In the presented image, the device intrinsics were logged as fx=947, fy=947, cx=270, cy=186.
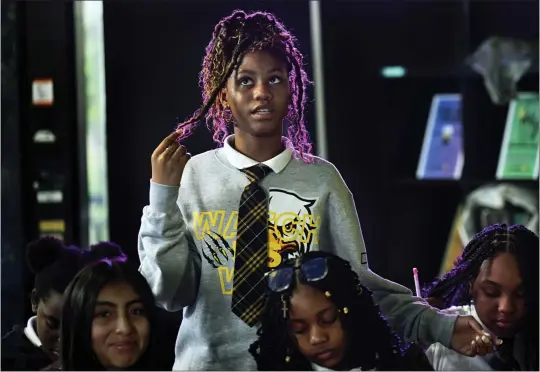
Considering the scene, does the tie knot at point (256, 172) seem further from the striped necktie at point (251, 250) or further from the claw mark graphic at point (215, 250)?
the claw mark graphic at point (215, 250)

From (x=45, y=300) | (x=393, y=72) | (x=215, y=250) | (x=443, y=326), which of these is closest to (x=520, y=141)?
(x=393, y=72)

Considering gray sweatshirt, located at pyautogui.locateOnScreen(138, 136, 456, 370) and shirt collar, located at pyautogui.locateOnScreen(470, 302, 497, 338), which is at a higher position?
gray sweatshirt, located at pyautogui.locateOnScreen(138, 136, 456, 370)

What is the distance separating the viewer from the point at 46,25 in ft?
9.11

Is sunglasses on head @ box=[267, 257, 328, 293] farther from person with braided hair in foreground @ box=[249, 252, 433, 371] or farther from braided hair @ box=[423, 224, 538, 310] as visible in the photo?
braided hair @ box=[423, 224, 538, 310]

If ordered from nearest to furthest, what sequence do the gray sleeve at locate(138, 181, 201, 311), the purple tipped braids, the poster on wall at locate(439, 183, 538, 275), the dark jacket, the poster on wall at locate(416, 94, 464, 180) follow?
1. the gray sleeve at locate(138, 181, 201, 311)
2. the purple tipped braids
3. the dark jacket
4. the poster on wall at locate(416, 94, 464, 180)
5. the poster on wall at locate(439, 183, 538, 275)

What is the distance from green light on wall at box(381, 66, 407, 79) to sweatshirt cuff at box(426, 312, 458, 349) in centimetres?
113

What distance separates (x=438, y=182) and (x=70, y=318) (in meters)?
1.72

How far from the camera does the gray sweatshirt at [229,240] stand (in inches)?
94.7

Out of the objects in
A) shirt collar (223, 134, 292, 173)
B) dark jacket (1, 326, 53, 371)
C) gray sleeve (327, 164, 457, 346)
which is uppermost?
shirt collar (223, 134, 292, 173)

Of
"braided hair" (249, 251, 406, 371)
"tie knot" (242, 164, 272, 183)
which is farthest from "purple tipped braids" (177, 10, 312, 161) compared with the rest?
"braided hair" (249, 251, 406, 371)

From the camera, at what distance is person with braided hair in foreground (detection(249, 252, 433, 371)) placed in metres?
2.36

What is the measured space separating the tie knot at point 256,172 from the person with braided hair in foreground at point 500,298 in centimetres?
57

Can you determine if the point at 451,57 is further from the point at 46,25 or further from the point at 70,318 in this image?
the point at 70,318

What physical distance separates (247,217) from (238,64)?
39 cm
